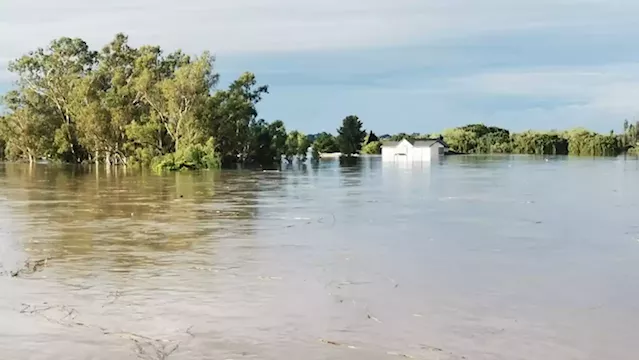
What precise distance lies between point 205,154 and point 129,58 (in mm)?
15727

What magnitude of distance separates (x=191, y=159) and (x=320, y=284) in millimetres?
41399

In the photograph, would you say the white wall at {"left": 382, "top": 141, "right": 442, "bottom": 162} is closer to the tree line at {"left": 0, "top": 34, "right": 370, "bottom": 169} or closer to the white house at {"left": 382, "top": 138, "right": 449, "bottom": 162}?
the white house at {"left": 382, "top": 138, "right": 449, "bottom": 162}

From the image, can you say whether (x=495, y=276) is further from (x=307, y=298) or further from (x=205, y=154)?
(x=205, y=154)

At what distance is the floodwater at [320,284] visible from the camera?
21.1ft

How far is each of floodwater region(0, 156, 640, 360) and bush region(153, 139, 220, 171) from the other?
30871 mm

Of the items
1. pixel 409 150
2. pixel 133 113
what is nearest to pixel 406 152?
pixel 409 150

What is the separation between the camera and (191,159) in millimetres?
49406

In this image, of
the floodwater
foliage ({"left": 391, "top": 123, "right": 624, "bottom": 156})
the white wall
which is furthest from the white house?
the floodwater

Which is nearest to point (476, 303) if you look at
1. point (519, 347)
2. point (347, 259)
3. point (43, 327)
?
point (519, 347)

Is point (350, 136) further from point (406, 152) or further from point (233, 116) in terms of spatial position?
point (233, 116)

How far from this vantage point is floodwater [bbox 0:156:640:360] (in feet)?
21.1

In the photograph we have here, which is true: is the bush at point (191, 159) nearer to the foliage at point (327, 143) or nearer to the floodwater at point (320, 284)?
the floodwater at point (320, 284)

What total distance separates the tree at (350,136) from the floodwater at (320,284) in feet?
316

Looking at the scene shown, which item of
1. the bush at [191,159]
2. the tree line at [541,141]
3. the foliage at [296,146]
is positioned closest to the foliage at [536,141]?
the tree line at [541,141]
